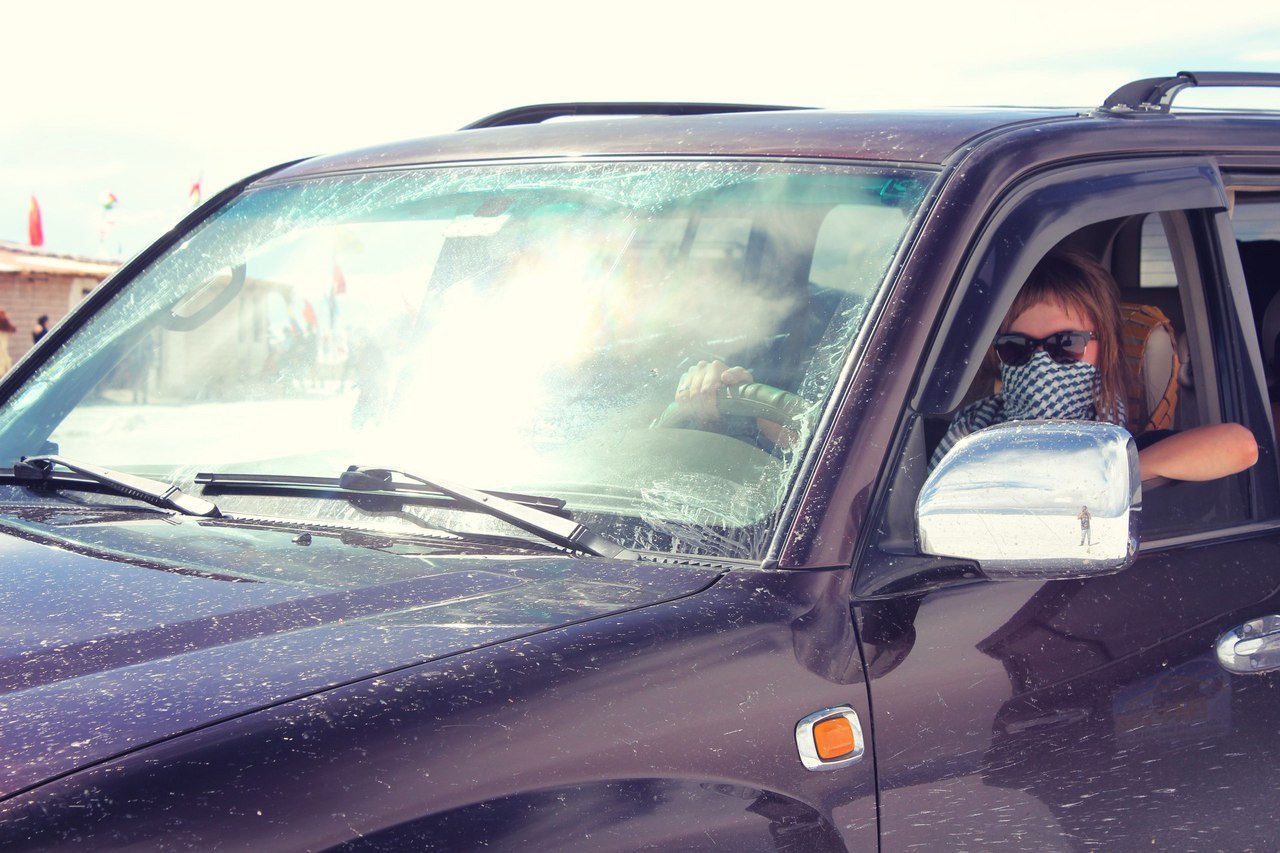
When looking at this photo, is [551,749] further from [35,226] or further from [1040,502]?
[35,226]

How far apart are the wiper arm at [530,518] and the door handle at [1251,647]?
2.91 feet

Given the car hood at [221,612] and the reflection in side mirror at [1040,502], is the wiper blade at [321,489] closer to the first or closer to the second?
the car hood at [221,612]

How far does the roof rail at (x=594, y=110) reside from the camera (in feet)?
9.73

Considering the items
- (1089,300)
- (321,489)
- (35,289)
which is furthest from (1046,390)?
(35,289)

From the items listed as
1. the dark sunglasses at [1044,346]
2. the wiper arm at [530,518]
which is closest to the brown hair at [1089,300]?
the dark sunglasses at [1044,346]

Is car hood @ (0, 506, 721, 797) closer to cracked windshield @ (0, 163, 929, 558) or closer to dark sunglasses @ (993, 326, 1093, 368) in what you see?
cracked windshield @ (0, 163, 929, 558)

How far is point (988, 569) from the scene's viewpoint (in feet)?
5.59

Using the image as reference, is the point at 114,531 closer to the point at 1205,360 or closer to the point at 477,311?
the point at 477,311

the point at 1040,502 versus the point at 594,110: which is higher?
the point at 594,110

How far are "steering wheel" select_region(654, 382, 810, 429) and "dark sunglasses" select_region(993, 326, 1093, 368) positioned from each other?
2.24 ft

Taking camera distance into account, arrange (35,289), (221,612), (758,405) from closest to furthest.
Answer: (221,612), (758,405), (35,289)

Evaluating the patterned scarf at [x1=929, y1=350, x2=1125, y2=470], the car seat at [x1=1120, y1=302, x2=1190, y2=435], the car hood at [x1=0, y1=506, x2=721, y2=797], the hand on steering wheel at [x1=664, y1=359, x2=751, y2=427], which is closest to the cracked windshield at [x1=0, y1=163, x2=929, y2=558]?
the hand on steering wheel at [x1=664, y1=359, x2=751, y2=427]

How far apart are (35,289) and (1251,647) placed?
30.4 meters

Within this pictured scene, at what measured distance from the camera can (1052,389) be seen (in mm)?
2449
